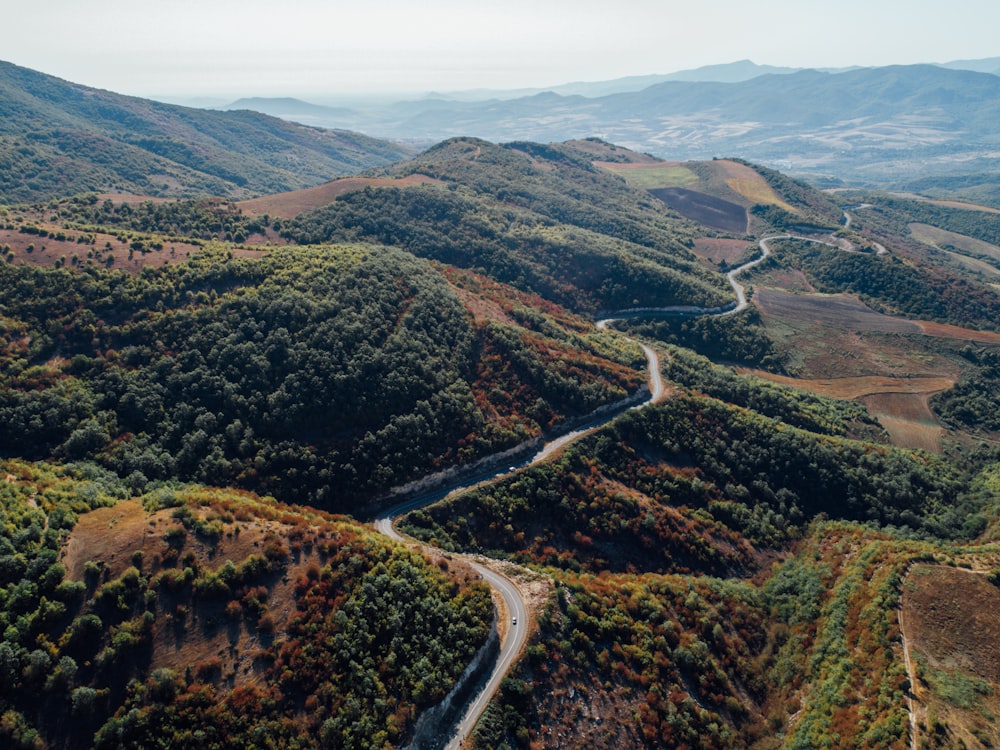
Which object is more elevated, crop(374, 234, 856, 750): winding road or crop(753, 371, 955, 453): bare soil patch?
crop(374, 234, 856, 750): winding road

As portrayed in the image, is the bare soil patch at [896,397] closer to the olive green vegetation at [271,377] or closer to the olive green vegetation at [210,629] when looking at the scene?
the olive green vegetation at [271,377]

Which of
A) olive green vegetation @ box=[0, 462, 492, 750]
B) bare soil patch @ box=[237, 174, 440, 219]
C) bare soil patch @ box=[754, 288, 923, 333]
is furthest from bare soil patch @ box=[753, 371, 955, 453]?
bare soil patch @ box=[237, 174, 440, 219]

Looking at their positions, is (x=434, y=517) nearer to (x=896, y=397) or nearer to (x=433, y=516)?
(x=433, y=516)

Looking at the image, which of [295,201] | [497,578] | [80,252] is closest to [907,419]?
[497,578]

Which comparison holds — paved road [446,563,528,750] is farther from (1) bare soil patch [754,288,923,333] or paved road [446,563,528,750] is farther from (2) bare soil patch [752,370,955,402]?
(1) bare soil patch [754,288,923,333]

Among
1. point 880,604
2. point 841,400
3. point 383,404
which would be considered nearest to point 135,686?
point 383,404

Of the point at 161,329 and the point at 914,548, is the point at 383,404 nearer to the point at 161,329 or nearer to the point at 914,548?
the point at 161,329
